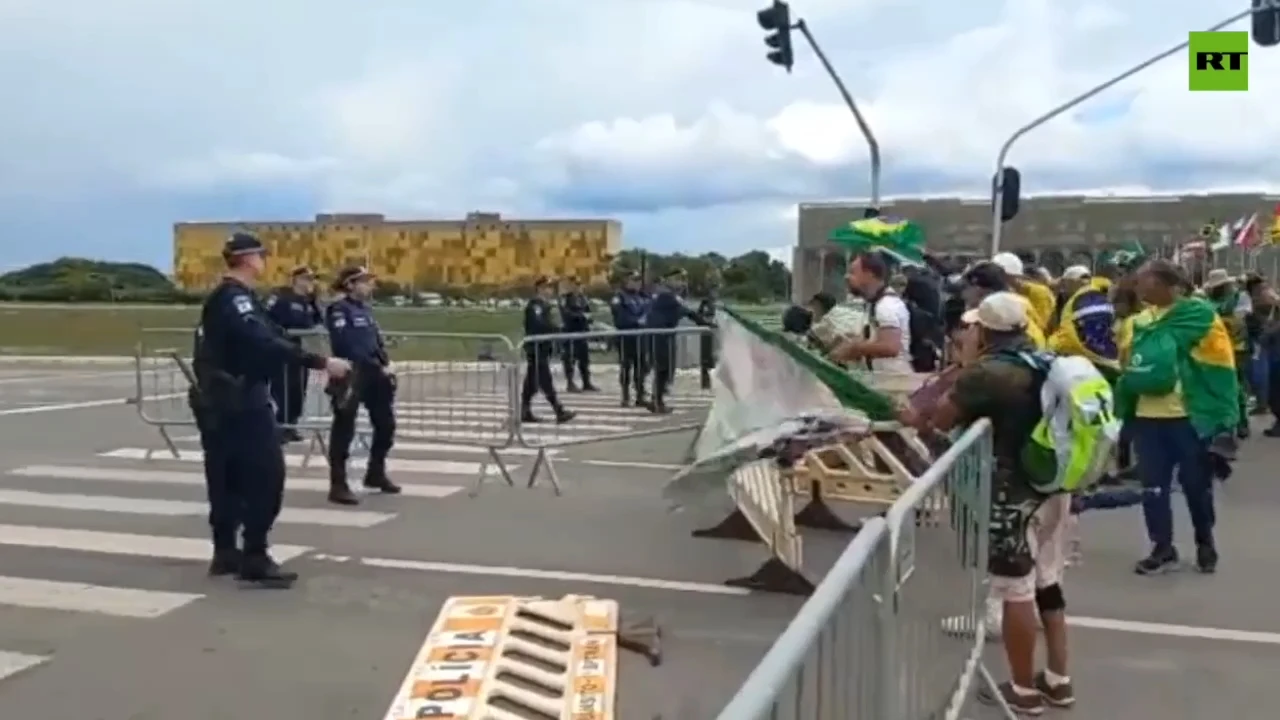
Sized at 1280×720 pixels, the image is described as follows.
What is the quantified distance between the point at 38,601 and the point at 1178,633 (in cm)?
585

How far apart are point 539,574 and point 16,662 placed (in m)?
2.87

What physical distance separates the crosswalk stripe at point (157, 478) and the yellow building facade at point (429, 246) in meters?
34.5

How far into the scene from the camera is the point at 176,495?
1115 centimetres

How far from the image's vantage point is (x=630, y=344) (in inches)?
550

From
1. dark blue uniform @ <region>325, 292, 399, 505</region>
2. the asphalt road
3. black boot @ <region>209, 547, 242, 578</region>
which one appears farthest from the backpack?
dark blue uniform @ <region>325, 292, 399, 505</region>

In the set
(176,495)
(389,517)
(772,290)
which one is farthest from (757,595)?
(772,290)

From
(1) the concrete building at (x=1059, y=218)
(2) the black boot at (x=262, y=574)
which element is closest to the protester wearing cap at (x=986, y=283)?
(2) the black boot at (x=262, y=574)

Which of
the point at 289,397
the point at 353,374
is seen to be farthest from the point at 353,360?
the point at 289,397

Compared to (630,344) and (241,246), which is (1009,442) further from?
(630,344)

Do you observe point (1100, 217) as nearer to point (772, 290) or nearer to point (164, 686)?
point (772, 290)

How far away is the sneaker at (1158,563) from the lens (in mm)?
8406

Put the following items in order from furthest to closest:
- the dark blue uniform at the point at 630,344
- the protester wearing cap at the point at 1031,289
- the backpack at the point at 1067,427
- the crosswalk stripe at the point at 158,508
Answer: the dark blue uniform at the point at 630,344 < the crosswalk stripe at the point at 158,508 < the protester wearing cap at the point at 1031,289 < the backpack at the point at 1067,427

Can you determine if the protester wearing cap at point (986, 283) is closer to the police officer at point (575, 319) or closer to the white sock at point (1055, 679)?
the white sock at point (1055, 679)

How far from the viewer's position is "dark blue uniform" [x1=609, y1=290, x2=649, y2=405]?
1408 centimetres
